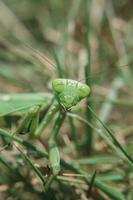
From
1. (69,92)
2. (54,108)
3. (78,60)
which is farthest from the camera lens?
(78,60)

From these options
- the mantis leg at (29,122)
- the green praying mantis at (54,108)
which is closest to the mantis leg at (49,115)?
the green praying mantis at (54,108)

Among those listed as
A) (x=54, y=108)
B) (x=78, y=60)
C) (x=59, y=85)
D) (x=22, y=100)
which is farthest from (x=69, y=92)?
(x=78, y=60)

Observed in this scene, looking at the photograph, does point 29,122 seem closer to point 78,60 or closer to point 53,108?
point 53,108

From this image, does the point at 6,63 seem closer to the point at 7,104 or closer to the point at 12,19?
the point at 12,19

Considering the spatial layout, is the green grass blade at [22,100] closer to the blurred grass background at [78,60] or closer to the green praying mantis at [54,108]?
the green praying mantis at [54,108]

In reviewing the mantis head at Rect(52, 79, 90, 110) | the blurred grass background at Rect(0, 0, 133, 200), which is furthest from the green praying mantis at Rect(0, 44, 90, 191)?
the blurred grass background at Rect(0, 0, 133, 200)

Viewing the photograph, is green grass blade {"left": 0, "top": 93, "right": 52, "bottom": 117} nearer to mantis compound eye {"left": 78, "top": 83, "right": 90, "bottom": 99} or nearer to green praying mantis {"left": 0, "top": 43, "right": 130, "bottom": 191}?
green praying mantis {"left": 0, "top": 43, "right": 130, "bottom": 191}
